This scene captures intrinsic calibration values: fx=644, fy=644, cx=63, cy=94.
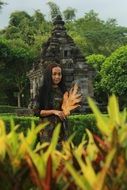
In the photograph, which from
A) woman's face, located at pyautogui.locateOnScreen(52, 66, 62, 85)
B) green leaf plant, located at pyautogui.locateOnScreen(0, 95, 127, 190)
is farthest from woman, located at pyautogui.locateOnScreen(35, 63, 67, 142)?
green leaf plant, located at pyautogui.locateOnScreen(0, 95, 127, 190)

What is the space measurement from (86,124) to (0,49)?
3495 cm

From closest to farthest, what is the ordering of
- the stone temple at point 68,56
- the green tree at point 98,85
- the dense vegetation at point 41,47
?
1. the stone temple at point 68,56
2. the dense vegetation at point 41,47
3. the green tree at point 98,85

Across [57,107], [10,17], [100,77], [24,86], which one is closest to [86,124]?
[57,107]

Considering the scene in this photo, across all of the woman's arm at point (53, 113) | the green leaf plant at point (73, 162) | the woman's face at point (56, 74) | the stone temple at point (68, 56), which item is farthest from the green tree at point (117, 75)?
the green leaf plant at point (73, 162)

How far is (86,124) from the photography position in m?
17.4

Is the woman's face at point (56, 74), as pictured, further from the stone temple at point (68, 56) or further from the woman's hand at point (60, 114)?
the stone temple at point (68, 56)

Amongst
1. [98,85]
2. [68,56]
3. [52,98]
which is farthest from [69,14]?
[52,98]

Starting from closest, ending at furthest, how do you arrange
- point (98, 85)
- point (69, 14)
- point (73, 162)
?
1. point (73, 162)
2. point (98, 85)
3. point (69, 14)

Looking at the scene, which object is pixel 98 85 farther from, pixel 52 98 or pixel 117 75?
pixel 52 98

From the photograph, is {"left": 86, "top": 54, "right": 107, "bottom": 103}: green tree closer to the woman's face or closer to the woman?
the woman

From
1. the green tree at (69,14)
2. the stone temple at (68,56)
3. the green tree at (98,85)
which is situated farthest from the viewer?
the green tree at (69,14)

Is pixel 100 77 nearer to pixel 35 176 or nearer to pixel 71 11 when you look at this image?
pixel 71 11

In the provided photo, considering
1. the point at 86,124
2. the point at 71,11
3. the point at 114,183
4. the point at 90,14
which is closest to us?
the point at 114,183

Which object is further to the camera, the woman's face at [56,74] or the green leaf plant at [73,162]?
the woman's face at [56,74]
